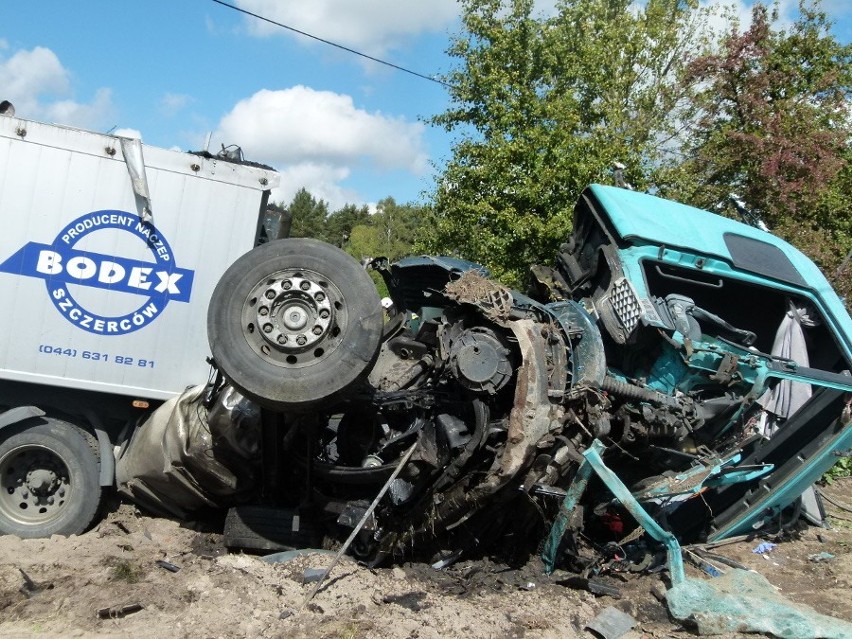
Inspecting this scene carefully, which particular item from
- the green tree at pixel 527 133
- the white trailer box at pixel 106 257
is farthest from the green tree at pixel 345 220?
the white trailer box at pixel 106 257

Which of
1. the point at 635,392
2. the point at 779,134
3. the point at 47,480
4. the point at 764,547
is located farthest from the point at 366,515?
the point at 779,134

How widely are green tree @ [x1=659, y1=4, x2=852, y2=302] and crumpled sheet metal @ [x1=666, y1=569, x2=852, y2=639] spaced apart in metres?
10.1

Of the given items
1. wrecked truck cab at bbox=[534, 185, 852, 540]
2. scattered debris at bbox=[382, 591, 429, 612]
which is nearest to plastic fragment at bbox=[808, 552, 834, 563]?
wrecked truck cab at bbox=[534, 185, 852, 540]

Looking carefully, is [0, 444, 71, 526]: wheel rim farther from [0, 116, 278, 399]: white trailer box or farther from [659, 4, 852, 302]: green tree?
[659, 4, 852, 302]: green tree

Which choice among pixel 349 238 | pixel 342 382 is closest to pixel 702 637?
pixel 342 382

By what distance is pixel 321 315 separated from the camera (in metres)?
→ 3.86

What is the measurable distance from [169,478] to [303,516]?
0.88 m

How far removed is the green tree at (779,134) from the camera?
13680mm

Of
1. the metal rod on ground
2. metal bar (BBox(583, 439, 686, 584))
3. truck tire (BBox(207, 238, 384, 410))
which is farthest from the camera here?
metal bar (BBox(583, 439, 686, 584))

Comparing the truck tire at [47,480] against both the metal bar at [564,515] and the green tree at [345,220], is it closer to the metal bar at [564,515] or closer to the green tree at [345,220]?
the metal bar at [564,515]

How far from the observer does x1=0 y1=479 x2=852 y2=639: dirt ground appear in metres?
3.52

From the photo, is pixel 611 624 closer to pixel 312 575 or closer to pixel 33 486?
pixel 312 575

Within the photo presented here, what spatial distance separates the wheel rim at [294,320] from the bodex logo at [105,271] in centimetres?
132

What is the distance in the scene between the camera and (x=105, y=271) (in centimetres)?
485
